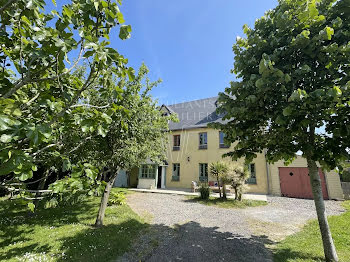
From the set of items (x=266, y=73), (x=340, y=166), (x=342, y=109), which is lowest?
(x=340, y=166)

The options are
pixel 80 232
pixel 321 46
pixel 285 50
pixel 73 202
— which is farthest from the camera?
pixel 73 202

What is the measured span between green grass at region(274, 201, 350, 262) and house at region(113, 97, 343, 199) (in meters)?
8.16

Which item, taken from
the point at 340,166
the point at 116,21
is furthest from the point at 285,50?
the point at 116,21

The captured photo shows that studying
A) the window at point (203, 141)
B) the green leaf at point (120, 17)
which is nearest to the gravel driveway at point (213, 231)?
the green leaf at point (120, 17)

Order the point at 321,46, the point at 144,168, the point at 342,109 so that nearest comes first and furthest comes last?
the point at 342,109 < the point at 321,46 < the point at 144,168

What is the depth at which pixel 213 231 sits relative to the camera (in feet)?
23.9

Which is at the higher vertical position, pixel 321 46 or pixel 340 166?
pixel 321 46

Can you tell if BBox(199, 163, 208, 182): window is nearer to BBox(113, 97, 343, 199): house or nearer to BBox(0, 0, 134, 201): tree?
BBox(113, 97, 343, 199): house

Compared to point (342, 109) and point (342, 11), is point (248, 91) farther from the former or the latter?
point (342, 11)

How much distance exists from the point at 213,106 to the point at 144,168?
11761mm

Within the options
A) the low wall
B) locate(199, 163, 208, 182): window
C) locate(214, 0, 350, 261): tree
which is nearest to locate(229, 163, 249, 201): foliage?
locate(199, 163, 208, 182): window

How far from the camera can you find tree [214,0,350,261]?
12.8 ft

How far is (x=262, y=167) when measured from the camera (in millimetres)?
16484

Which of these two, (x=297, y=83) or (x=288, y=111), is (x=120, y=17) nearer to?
(x=288, y=111)
